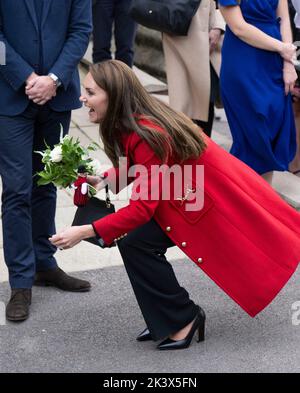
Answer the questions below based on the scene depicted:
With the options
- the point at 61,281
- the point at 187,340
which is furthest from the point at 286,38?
the point at 187,340

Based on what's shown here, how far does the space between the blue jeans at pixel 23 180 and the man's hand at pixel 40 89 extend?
0.09 m

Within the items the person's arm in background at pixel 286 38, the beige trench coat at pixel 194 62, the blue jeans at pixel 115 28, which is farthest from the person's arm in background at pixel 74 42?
the blue jeans at pixel 115 28

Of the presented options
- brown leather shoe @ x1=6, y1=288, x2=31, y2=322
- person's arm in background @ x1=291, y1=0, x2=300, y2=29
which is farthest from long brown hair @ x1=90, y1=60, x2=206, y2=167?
person's arm in background @ x1=291, y1=0, x2=300, y2=29

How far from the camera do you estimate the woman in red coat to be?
3.96 m

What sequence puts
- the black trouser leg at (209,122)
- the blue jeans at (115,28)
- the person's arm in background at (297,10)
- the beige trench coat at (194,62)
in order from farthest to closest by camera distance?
the blue jeans at (115,28) < the black trouser leg at (209,122) < the beige trench coat at (194,62) < the person's arm in background at (297,10)

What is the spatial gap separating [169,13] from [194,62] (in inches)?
15.8

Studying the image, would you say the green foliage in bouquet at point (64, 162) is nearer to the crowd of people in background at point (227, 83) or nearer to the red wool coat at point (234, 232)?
the red wool coat at point (234, 232)

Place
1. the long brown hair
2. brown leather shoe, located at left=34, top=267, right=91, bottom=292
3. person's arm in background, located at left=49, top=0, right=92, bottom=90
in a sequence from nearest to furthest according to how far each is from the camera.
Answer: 1. the long brown hair
2. person's arm in background, located at left=49, top=0, right=92, bottom=90
3. brown leather shoe, located at left=34, top=267, right=91, bottom=292

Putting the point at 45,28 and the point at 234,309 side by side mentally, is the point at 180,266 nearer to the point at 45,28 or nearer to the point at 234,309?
the point at 234,309

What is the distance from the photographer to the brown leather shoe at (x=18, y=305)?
455 centimetres

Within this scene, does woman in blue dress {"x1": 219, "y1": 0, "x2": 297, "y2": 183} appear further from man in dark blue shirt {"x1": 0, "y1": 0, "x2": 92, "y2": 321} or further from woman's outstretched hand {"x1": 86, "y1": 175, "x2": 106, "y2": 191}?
woman's outstretched hand {"x1": 86, "y1": 175, "x2": 106, "y2": 191}

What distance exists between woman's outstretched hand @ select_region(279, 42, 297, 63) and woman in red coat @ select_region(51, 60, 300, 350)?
149 centimetres

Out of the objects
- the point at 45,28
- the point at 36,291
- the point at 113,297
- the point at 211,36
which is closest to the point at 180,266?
the point at 113,297

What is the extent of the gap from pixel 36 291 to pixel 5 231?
0.47m
